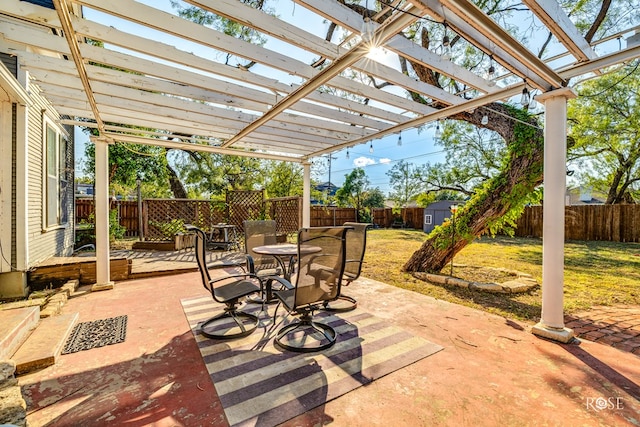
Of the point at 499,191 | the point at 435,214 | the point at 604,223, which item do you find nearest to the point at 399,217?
the point at 435,214

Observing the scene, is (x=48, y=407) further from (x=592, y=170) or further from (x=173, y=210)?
(x=592, y=170)

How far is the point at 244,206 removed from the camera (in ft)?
30.5

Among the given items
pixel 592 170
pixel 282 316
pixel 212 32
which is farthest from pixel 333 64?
pixel 592 170

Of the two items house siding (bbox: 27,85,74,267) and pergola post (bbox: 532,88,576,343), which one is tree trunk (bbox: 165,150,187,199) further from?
pergola post (bbox: 532,88,576,343)

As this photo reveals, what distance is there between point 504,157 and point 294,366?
15.8 ft

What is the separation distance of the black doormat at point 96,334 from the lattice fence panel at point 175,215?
5.32 metres

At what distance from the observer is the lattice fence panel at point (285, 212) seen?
8.91m

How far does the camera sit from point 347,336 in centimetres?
285

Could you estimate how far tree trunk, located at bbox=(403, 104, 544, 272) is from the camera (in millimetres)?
4445

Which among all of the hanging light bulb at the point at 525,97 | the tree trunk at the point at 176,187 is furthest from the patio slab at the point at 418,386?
the tree trunk at the point at 176,187

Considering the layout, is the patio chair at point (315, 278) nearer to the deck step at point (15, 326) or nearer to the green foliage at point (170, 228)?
the deck step at point (15, 326)

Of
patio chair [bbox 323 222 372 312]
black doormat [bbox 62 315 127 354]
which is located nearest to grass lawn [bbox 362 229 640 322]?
patio chair [bbox 323 222 372 312]

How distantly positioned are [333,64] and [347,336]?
260 centimetres

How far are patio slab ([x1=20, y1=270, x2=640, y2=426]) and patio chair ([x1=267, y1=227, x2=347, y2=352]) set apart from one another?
760 mm
